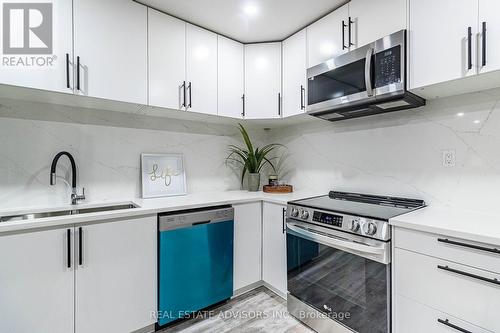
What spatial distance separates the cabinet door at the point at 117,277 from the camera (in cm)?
141

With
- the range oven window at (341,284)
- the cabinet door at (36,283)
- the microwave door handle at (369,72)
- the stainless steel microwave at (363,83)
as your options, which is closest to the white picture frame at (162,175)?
the cabinet door at (36,283)

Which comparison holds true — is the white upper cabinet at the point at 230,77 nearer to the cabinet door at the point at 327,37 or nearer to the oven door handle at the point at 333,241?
the cabinet door at the point at 327,37

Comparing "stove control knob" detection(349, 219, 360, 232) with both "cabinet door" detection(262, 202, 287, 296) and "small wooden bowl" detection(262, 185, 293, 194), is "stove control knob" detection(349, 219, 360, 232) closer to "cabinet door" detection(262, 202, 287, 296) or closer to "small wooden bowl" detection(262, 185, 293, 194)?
"cabinet door" detection(262, 202, 287, 296)

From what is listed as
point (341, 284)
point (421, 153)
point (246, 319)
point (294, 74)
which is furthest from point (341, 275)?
point (294, 74)

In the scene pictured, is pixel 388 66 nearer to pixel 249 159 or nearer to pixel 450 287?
pixel 450 287

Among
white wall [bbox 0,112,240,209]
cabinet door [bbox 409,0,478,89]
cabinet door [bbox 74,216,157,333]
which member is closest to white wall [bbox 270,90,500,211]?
cabinet door [bbox 409,0,478,89]

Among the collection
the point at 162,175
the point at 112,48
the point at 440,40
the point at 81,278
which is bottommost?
the point at 81,278

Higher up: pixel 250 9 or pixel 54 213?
pixel 250 9

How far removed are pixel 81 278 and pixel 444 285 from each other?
1.93 metres

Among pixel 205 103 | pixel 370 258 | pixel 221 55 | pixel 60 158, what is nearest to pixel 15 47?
pixel 60 158

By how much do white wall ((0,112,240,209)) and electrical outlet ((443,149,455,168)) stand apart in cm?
197

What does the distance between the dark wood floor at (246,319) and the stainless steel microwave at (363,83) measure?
63.5 inches

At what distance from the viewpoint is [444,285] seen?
113 cm

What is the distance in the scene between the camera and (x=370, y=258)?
135 centimetres
